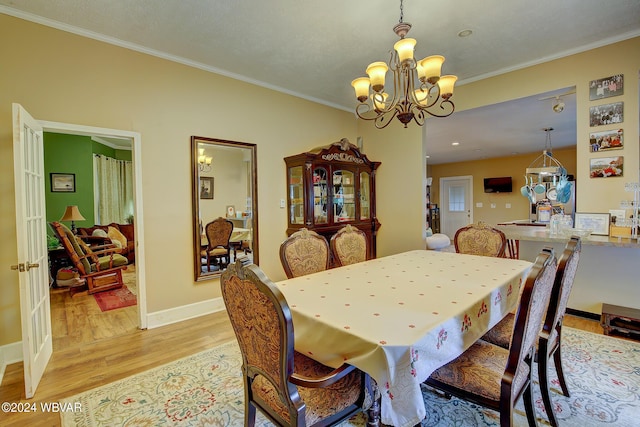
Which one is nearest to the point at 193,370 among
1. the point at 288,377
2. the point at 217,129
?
the point at 288,377

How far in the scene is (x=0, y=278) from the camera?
244 cm

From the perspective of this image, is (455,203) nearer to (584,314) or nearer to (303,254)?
(584,314)

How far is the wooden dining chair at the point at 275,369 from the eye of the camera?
106cm

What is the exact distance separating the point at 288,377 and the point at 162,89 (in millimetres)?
Result: 3167

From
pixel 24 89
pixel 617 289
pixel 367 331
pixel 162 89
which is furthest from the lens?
pixel 162 89

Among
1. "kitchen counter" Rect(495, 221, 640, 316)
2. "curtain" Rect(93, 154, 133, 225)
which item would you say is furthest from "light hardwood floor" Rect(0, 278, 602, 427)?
"curtain" Rect(93, 154, 133, 225)

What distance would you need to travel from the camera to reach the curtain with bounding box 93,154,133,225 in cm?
634

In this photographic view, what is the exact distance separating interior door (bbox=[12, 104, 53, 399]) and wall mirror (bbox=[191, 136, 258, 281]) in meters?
1.25

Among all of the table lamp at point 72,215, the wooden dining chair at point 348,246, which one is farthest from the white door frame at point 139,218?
the table lamp at point 72,215

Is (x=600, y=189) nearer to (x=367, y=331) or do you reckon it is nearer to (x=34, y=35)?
(x=367, y=331)

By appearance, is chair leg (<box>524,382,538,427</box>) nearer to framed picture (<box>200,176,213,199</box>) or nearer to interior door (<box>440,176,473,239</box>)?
framed picture (<box>200,176,213,199</box>)

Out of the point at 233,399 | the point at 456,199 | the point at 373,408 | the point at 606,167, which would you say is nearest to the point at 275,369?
the point at 373,408

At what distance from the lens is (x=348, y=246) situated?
273 cm

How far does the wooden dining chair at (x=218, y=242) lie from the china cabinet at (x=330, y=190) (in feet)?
2.71
